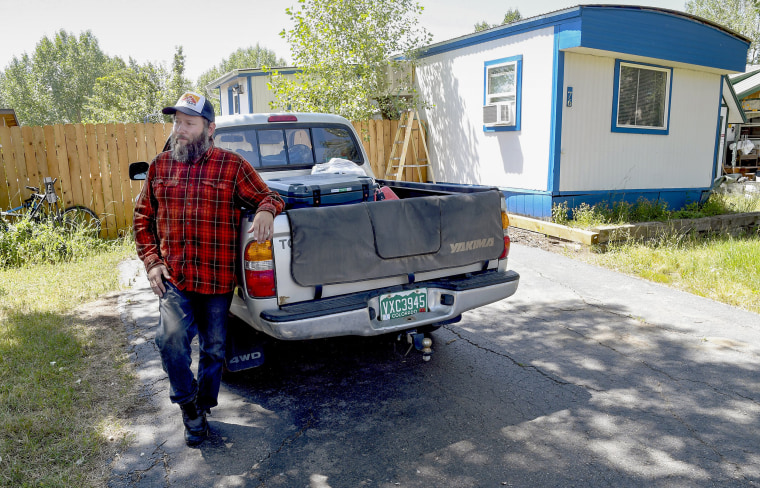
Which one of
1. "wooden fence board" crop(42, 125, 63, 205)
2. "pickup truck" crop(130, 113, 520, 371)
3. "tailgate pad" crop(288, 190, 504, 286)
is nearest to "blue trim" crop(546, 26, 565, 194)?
"pickup truck" crop(130, 113, 520, 371)

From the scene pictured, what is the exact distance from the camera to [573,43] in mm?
9453

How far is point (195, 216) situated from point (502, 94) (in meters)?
9.27

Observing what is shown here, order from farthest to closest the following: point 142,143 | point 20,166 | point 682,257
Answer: point 142,143 → point 20,166 → point 682,257

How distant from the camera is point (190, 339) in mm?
3287

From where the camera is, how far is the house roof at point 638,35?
9453mm

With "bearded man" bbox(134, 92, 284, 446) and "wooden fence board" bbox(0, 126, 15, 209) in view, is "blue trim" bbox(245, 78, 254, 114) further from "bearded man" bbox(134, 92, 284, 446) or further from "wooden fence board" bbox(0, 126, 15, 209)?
"bearded man" bbox(134, 92, 284, 446)

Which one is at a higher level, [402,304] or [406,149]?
[406,149]

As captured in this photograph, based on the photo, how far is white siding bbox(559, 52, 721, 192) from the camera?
10.3 metres

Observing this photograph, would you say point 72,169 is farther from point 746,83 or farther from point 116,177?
point 746,83

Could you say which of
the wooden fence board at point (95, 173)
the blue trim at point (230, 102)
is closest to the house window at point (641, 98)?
the wooden fence board at point (95, 173)

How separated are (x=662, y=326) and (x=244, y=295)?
4323mm

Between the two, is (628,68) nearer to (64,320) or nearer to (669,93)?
(669,93)

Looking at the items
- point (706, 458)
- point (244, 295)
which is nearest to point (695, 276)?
point (706, 458)

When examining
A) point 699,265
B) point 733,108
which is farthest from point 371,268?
point 733,108
